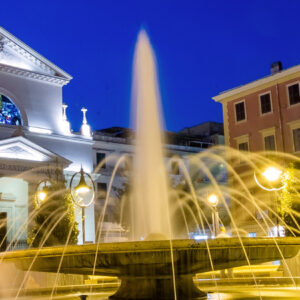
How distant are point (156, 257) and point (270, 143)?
28.6 metres

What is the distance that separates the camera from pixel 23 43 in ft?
124

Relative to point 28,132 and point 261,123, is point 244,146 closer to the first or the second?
point 261,123

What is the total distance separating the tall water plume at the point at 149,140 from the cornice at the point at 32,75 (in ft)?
85.4

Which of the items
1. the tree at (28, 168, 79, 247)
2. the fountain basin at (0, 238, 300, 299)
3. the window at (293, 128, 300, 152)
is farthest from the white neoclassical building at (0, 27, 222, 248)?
the fountain basin at (0, 238, 300, 299)

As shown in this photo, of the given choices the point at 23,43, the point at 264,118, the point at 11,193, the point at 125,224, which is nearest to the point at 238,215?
the point at 264,118

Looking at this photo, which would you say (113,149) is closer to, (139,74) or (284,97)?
(284,97)

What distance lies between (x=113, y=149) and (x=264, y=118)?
50.3 ft

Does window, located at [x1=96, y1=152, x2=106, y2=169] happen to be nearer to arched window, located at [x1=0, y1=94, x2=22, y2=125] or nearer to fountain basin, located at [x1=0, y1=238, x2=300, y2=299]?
arched window, located at [x1=0, y1=94, x2=22, y2=125]

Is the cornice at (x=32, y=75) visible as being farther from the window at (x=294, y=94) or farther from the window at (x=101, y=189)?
the window at (x=294, y=94)

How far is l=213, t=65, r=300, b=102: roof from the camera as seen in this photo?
3359 centimetres

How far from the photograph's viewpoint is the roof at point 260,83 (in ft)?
110

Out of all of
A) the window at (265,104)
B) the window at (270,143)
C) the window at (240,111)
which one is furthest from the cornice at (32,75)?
the window at (270,143)

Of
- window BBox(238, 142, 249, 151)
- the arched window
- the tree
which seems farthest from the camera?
the arched window

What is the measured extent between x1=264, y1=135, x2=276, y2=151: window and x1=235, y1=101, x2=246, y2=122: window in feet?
8.59
